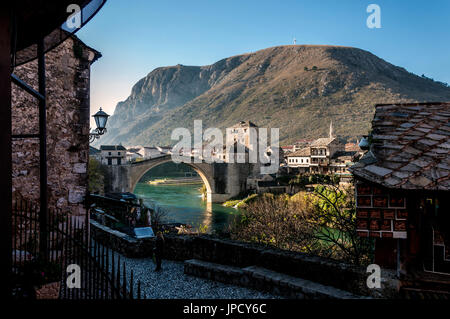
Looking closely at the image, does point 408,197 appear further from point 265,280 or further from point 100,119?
point 100,119

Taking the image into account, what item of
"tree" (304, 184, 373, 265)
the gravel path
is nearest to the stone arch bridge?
"tree" (304, 184, 373, 265)

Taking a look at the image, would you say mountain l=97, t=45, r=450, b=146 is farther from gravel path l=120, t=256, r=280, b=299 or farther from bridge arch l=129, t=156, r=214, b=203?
gravel path l=120, t=256, r=280, b=299

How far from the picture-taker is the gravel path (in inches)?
214

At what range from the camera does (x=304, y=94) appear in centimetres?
8938

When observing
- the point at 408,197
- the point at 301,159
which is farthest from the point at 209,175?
the point at 408,197

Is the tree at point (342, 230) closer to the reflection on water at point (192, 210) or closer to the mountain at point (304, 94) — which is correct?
the reflection on water at point (192, 210)

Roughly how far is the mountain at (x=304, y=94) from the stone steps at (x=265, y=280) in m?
63.5

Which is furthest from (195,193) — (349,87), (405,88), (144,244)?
(405,88)

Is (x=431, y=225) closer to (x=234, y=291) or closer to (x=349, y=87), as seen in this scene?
(x=234, y=291)

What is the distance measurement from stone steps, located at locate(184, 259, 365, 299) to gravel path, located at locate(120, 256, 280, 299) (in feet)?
0.34

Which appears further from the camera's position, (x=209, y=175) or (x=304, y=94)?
(x=304, y=94)

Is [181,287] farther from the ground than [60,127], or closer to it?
closer to it

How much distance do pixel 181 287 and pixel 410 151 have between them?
474 cm
